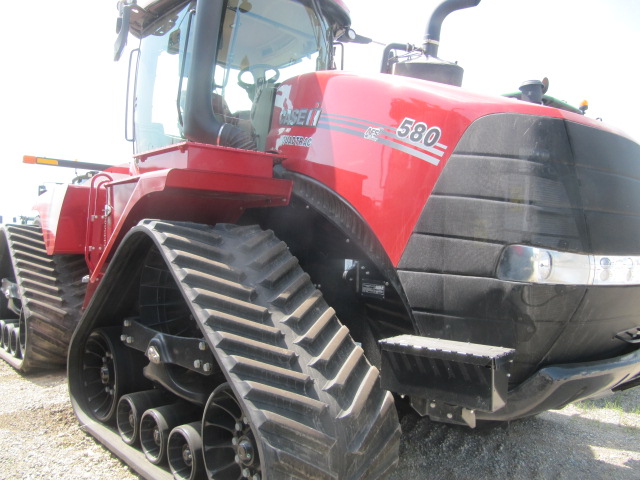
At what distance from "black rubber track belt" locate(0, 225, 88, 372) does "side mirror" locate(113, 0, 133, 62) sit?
1998 millimetres

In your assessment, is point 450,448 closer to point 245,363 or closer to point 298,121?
point 245,363

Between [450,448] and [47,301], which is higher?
[47,301]

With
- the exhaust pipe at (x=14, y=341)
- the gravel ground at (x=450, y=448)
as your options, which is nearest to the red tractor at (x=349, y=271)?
the gravel ground at (x=450, y=448)

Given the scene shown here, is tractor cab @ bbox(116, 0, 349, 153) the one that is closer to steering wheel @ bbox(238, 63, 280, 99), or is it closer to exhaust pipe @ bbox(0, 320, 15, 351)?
steering wheel @ bbox(238, 63, 280, 99)

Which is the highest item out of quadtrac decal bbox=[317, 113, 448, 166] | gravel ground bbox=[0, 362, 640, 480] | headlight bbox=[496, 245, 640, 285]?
quadtrac decal bbox=[317, 113, 448, 166]

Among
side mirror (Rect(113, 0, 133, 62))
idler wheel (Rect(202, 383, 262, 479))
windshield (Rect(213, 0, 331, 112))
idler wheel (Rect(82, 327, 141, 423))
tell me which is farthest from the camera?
side mirror (Rect(113, 0, 133, 62))

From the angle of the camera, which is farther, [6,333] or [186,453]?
[6,333]

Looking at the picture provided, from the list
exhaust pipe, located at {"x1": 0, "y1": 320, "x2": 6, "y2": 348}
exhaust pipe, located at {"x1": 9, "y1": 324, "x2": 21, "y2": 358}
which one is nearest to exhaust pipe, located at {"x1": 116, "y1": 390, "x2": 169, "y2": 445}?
exhaust pipe, located at {"x1": 9, "y1": 324, "x2": 21, "y2": 358}

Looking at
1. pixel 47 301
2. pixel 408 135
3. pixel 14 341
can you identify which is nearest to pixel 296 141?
pixel 408 135

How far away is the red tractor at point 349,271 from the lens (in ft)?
6.46

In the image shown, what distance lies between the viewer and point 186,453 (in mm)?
2340

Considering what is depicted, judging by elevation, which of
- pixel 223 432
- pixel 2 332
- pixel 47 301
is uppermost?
pixel 223 432

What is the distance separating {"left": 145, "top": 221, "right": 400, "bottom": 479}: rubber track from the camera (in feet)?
5.94

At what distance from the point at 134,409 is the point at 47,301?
2.08 metres
